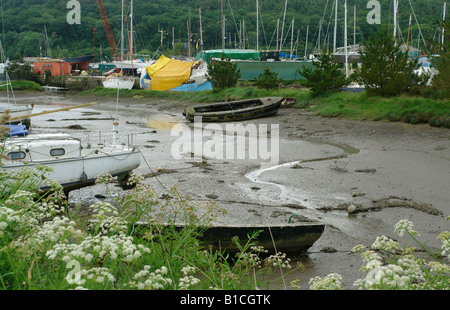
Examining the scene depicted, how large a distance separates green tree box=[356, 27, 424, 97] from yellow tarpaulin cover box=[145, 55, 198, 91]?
28.1 m

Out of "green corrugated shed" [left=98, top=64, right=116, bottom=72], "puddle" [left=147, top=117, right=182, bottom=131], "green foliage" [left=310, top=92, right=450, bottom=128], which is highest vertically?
"green corrugated shed" [left=98, top=64, right=116, bottom=72]

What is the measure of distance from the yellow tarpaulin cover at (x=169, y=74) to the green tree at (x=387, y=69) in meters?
28.1

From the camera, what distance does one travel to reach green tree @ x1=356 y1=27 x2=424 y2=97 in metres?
27.8

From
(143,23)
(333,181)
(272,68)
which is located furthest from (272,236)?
(143,23)

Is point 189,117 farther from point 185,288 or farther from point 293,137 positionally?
point 185,288

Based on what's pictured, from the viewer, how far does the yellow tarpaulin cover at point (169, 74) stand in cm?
5328

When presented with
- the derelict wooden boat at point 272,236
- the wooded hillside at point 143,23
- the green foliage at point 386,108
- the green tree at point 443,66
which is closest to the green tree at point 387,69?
the green foliage at point 386,108

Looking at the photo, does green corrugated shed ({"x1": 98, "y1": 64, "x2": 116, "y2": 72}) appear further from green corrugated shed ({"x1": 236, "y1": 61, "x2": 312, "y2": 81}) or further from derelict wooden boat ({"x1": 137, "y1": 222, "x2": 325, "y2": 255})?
derelict wooden boat ({"x1": 137, "y1": 222, "x2": 325, "y2": 255})

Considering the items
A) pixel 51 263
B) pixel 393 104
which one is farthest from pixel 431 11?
pixel 51 263

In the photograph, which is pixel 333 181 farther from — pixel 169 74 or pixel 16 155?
pixel 169 74

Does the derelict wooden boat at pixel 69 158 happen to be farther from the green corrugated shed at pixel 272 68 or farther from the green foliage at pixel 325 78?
the green corrugated shed at pixel 272 68

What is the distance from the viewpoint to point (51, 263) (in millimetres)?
4062

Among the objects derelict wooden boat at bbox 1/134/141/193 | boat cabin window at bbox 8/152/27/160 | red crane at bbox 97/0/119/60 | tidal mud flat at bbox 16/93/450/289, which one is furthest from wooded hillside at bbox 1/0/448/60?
boat cabin window at bbox 8/152/27/160

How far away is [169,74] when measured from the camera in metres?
54.1
